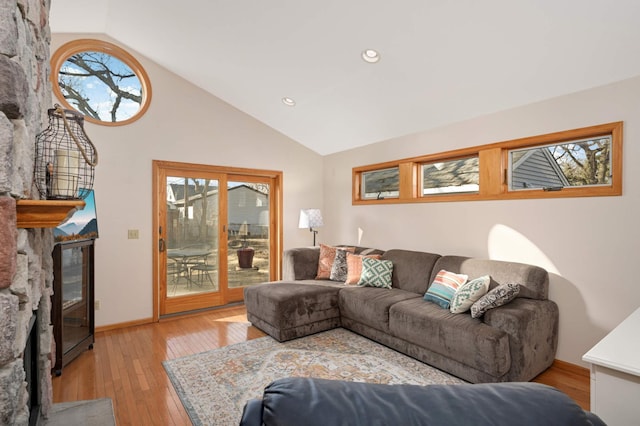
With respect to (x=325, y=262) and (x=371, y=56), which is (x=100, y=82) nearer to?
(x=371, y=56)

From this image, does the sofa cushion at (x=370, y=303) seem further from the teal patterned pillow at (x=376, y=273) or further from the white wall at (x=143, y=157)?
the white wall at (x=143, y=157)

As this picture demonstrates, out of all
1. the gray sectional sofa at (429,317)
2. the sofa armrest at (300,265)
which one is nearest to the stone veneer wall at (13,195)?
the gray sectional sofa at (429,317)

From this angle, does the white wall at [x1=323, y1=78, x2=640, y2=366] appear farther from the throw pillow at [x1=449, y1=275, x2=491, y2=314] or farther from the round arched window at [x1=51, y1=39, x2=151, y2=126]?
the round arched window at [x1=51, y1=39, x2=151, y2=126]

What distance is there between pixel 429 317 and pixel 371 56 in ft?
7.86

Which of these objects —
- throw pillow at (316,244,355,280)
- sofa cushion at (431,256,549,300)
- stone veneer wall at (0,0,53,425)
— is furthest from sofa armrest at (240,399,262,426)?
throw pillow at (316,244,355,280)

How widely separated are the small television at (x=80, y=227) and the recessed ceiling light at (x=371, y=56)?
2.78m

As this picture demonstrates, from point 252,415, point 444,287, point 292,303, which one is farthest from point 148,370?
point 444,287

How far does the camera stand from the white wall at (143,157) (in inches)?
149

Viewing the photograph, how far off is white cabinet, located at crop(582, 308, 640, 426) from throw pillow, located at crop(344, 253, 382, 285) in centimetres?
273

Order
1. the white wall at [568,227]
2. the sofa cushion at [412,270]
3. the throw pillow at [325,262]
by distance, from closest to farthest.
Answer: the white wall at [568,227]
the sofa cushion at [412,270]
the throw pillow at [325,262]

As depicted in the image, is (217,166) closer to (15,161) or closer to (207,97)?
(207,97)

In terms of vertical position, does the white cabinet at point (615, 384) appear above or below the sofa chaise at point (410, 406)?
below

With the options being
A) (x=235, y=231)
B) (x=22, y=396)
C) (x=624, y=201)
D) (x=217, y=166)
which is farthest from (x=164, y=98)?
(x=624, y=201)

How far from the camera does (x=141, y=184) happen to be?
4027mm
